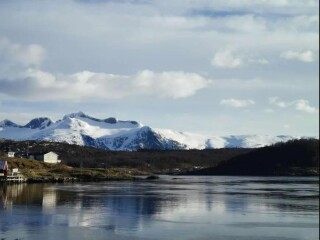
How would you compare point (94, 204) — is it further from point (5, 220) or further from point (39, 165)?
point (39, 165)

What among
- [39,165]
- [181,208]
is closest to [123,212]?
[181,208]

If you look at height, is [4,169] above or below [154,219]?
above

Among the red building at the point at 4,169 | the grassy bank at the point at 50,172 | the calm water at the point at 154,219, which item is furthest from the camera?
the grassy bank at the point at 50,172

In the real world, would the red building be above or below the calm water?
above

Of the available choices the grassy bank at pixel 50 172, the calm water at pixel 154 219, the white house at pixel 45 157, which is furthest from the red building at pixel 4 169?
the white house at pixel 45 157

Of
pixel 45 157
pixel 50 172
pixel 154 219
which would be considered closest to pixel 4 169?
pixel 50 172

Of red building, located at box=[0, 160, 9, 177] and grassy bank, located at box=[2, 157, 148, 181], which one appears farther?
grassy bank, located at box=[2, 157, 148, 181]

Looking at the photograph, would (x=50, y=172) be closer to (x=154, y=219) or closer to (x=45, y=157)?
(x=45, y=157)

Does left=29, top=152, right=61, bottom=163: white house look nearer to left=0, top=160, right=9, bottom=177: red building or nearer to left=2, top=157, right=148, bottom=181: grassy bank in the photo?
left=2, top=157, right=148, bottom=181: grassy bank

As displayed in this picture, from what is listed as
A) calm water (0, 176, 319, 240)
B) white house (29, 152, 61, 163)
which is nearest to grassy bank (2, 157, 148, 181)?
white house (29, 152, 61, 163)

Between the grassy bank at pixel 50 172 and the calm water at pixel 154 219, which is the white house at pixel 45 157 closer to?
the grassy bank at pixel 50 172

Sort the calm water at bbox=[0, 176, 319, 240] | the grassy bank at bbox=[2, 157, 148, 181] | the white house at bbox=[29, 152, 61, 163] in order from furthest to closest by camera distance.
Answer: the white house at bbox=[29, 152, 61, 163] → the grassy bank at bbox=[2, 157, 148, 181] → the calm water at bbox=[0, 176, 319, 240]

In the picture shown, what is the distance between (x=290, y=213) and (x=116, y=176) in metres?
93.4

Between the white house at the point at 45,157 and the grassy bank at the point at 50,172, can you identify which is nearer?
the grassy bank at the point at 50,172
